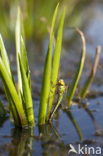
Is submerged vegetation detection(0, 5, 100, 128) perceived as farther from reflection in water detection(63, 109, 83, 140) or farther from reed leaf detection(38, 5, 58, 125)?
reflection in water detection(63, 109, 83, 140)

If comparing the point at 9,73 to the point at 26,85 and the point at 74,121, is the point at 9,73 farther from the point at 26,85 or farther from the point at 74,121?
the point at 74,121

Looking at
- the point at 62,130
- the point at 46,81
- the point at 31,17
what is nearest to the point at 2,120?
the point at 62,130

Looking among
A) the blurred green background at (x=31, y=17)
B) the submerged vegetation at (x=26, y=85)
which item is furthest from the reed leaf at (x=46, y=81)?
the blurred green background at (x=31, y=17)

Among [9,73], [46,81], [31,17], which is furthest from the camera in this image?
[31,17]

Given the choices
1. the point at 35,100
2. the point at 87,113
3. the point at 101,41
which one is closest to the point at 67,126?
the point at 87,113

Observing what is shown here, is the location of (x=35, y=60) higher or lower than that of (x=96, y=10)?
lower

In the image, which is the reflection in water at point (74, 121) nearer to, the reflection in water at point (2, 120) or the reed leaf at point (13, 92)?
→ the reed leaf at point (13, 92)

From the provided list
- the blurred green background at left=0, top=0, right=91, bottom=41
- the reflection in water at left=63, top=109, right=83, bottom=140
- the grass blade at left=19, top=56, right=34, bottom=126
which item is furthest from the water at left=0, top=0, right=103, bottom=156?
the blurred green background at left=0, top=0, right=91, bottom=41

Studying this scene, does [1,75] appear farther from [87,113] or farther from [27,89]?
[87,113]
